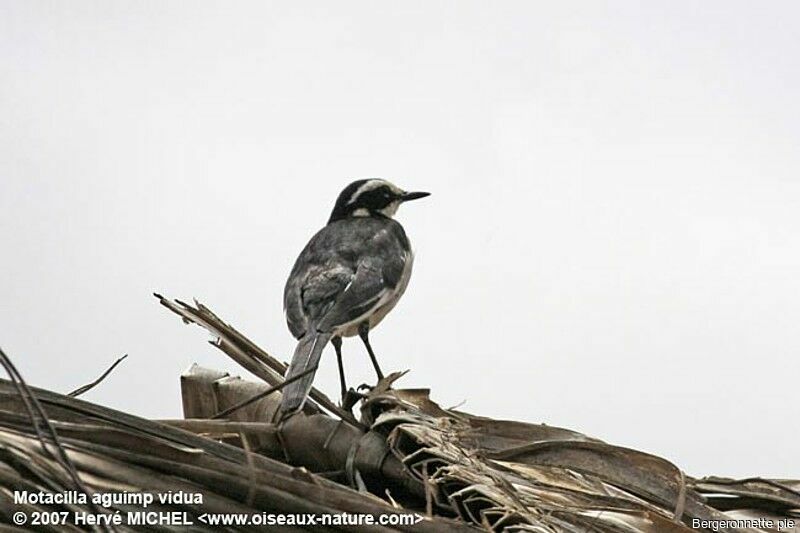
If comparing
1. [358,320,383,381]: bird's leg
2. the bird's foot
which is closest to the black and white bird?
[358,320,383,381]: bird's leg

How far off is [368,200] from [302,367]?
3.20 meters

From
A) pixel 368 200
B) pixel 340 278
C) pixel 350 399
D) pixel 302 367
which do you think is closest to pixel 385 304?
pixel 340 278

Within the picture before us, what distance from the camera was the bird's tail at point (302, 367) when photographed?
551cm

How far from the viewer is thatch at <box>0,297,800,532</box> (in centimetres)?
421

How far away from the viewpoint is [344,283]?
26.9ft

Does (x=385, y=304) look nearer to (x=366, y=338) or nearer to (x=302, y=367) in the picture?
(x=366, y=338)

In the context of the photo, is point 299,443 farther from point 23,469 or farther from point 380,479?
point 23,469

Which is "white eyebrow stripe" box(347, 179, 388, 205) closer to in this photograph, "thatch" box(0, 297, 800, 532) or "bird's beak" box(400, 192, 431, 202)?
"bird's beak" box(400, 192, 431, 202)

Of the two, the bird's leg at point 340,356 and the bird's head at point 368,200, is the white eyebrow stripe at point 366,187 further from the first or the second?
the bird's leg at point 340,356

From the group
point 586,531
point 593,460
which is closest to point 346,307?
point 593,460

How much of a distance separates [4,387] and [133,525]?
70 centimetres

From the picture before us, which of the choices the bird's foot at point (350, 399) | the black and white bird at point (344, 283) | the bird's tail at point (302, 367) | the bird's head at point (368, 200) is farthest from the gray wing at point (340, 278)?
the bird's foot at point (350, 399)

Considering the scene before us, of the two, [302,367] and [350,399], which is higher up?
[302,367]

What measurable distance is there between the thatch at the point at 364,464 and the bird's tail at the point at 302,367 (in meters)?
0.05
